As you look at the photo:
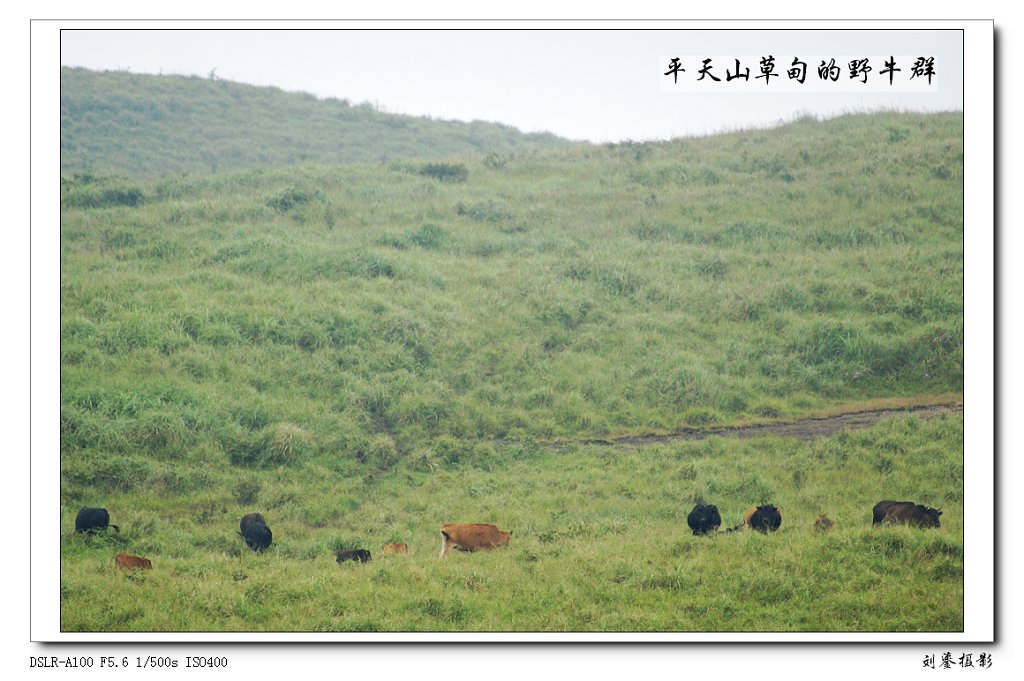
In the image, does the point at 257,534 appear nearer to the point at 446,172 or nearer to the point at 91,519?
the point at 91,519

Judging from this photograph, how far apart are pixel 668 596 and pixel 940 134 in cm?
2426

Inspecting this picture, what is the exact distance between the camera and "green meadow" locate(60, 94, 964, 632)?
383 inches

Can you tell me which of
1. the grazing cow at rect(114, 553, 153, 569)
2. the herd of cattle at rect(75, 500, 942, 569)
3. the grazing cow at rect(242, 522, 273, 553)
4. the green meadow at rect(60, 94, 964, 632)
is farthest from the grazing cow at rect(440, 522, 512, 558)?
the grazing cow at rect(114, 553, 153, 569)

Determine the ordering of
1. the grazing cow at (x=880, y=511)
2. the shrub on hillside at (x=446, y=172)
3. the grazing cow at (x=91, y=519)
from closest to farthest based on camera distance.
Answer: the grazing cow at (x=880, y=511) → the grazing cow at (x=91, y=519) → the shrub on hillside at (x=446, y=172)

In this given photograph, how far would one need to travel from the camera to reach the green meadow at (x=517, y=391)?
972 cm

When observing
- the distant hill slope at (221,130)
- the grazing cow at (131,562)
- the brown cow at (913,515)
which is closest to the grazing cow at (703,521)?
the brown cow at (913,515)

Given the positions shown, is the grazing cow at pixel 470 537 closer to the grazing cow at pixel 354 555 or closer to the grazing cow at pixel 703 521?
the grazing cow at pixel 354 555

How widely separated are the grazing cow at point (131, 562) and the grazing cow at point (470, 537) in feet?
11.8

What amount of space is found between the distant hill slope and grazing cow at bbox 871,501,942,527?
101 ft

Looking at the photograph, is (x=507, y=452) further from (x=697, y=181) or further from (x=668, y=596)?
(x=697, y=181)

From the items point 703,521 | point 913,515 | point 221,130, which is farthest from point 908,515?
point 221,130

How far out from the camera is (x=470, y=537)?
11.0 metres

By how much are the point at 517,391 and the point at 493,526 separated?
5.88 m

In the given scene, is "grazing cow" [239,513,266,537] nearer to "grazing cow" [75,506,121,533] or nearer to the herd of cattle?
the herd of cattle
